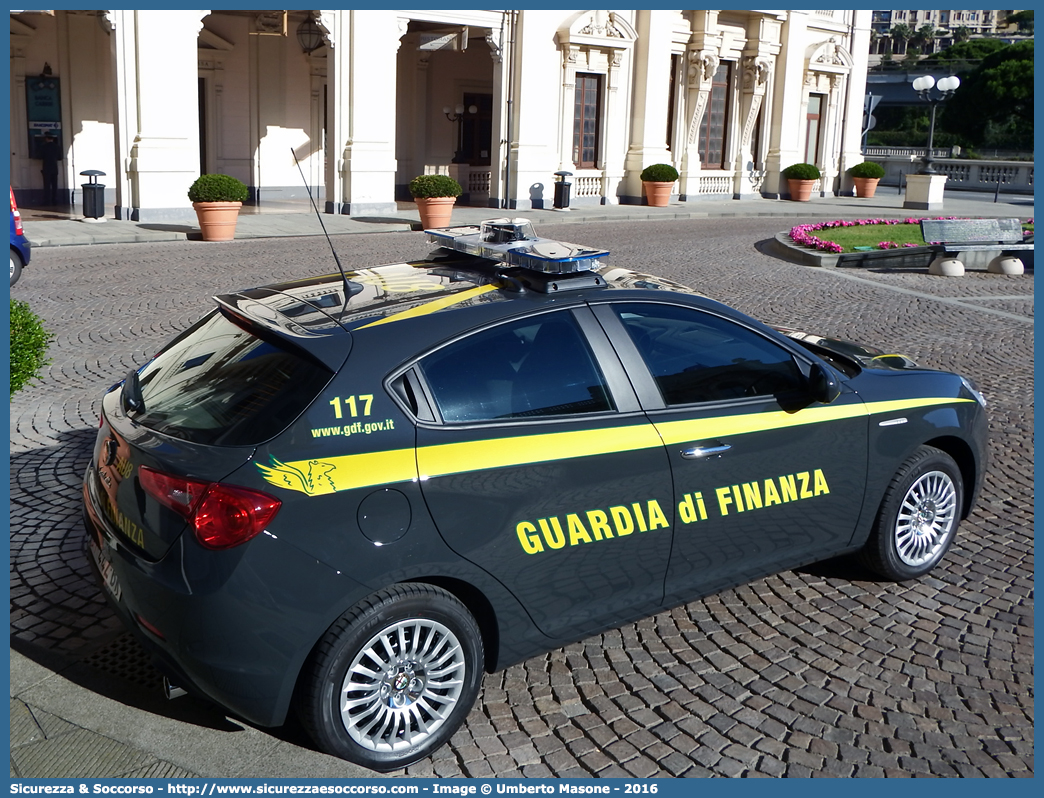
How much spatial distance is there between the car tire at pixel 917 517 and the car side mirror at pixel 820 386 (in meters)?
0.69

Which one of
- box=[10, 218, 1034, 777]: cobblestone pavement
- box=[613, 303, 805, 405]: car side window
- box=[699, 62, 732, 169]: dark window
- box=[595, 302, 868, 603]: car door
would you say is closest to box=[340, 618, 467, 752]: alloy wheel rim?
box=[10, 218, 1034, 777]: cobblestone pavement

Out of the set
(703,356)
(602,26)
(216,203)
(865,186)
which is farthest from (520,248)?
(865,186)

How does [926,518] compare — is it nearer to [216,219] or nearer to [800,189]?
[216,219]

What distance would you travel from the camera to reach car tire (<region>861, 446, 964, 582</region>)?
16.6 ft

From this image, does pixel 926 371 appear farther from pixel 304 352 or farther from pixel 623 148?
pixel 623 148

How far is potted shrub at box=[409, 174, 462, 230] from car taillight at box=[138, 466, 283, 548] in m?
18.7

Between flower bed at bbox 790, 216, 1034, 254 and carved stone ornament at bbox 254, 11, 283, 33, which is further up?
carved stone ornament at bbox 254, 11, 283, 33

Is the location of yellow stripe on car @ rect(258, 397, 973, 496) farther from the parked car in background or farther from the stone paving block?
the parked car in background

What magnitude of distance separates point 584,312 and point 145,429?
1.70 meters

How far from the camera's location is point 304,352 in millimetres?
3676

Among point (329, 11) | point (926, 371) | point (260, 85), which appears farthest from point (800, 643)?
point (260, 85)

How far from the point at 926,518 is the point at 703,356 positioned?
1661 mm

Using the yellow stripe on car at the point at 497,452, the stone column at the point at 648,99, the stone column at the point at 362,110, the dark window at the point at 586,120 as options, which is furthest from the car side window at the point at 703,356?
the stone column at the point at 648,99

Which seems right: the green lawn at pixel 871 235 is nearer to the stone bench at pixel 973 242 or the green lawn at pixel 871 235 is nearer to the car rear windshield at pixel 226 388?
the stone bench at pixel 973 242
